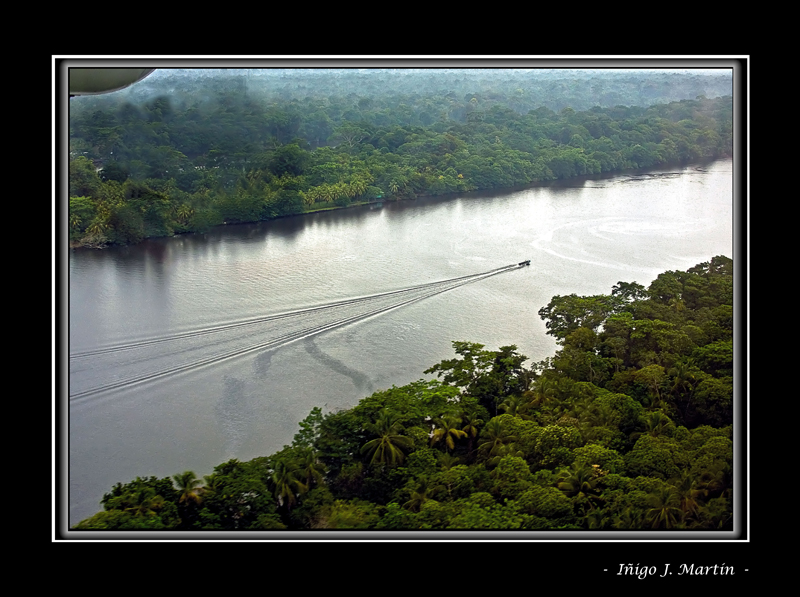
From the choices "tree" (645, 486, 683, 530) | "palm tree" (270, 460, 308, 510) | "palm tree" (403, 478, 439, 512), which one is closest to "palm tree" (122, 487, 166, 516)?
"palm tree" (270, 460, 308, 510)

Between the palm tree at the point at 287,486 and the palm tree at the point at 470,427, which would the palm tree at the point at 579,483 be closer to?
the palm tree at the point at 470,427

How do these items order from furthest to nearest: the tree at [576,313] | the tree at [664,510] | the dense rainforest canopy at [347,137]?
the dense rainforest canopy at [347,137], the tree at [576,313], the tree at [664,510]

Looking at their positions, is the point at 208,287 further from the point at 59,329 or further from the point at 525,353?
the point at 59,329

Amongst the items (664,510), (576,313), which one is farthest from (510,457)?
(576,313)

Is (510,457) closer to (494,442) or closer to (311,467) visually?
(494,442)

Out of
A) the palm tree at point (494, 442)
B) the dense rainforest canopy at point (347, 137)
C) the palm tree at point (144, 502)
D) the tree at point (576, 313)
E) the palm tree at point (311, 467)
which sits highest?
the dense rainforest canopy at point (347, 137)

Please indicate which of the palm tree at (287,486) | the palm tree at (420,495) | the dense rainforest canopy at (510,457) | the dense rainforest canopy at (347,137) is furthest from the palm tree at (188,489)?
the dense rainforest canopy at (347,137)

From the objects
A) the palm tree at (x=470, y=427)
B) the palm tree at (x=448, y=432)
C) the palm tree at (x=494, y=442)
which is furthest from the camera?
the palm tree at (x=470, y=427)
